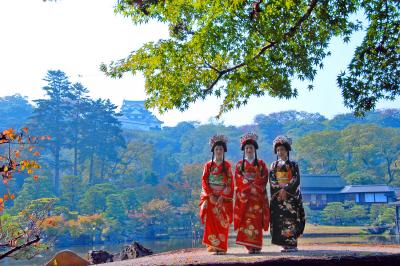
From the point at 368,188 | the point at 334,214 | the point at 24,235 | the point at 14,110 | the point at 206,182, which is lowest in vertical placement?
the point at 334,214

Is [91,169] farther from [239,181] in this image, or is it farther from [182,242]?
Result: [239,181]

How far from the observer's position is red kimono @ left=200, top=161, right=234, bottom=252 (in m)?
6.93

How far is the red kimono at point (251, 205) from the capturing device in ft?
22.6

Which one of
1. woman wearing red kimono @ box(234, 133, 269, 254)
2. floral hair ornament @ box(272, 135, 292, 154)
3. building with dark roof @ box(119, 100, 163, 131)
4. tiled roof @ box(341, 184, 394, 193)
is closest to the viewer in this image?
woman wearing red kimono @ box(234, 133, 269, 254)

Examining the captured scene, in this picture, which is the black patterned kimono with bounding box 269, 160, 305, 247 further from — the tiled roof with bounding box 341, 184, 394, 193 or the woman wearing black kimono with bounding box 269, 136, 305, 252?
the tiled roof with bounding box 341, 184, 394, 193

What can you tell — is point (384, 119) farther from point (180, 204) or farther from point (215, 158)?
point (215, 158)

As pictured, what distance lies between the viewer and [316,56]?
8.55 metres

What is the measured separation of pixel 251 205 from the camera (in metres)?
6.98

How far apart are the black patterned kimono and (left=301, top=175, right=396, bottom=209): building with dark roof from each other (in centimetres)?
2818

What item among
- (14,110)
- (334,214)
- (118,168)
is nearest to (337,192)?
(334,214)

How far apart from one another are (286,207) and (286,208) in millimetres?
14

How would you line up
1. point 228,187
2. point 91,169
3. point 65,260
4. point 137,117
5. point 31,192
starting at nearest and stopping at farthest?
point 228,187 → point 65,260 → point 31,192 → point 91,169 → point 137,117

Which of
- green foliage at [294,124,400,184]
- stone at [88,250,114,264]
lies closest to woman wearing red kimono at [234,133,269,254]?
stone at [88,250,114,264]

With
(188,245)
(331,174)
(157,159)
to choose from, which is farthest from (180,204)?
(331,174)
